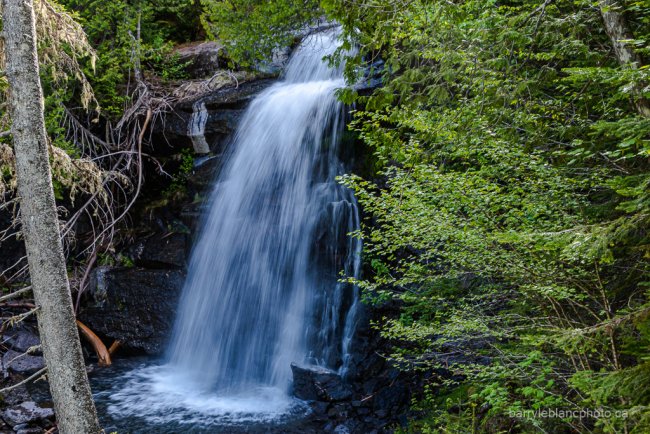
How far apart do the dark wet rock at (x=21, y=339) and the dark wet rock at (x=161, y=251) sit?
253 centimetres

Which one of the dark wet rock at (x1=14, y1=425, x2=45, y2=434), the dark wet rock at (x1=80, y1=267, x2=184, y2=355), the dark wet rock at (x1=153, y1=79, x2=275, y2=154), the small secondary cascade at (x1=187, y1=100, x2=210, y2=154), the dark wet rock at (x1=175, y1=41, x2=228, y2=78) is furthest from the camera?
the dark wet rock at (x1=175, y1=41, x2=228, y2=78)

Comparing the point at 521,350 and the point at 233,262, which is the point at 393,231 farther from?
the point at 233,262

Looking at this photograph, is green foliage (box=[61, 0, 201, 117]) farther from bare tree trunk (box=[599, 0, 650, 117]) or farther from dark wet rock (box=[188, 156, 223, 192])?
bare tree trunk (box=[599, 0, 650, 117])

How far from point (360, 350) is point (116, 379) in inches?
176

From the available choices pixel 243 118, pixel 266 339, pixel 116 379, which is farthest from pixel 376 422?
pixel 243 118

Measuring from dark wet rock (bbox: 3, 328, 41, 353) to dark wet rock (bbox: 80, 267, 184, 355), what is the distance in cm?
107

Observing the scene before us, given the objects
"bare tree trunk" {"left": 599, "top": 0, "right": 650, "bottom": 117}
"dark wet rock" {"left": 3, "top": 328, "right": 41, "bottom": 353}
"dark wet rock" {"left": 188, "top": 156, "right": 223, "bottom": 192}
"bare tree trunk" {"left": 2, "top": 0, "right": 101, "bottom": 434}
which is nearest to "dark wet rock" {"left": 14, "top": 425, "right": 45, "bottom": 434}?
"bare tree trunk" {"left": 2, "top": 0, "right": 101, "bottom": 434}

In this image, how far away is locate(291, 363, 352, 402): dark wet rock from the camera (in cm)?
718

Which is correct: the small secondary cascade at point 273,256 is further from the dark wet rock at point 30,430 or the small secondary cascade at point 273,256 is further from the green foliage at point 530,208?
the green foliage at point 530,208

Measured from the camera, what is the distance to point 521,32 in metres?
4.38

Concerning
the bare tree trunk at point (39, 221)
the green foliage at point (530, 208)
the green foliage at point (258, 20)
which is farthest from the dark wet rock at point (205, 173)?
the bare tree trunk at point (39, 221)

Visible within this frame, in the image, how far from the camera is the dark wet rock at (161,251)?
34.8 ft

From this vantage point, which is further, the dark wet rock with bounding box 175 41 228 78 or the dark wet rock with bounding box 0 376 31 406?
the dark wet rock with bounding box 175 41 228 78

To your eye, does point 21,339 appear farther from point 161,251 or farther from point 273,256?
point 273,256
